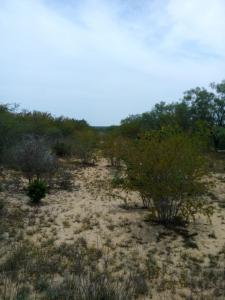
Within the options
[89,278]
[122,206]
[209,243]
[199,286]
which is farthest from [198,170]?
[89,278]

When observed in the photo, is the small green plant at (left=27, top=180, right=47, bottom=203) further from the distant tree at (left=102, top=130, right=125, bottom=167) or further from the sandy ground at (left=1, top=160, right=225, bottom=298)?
the distant tree at (left=102, top=130, right=125, bottom=167)

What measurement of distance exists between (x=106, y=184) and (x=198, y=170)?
6.97 meters

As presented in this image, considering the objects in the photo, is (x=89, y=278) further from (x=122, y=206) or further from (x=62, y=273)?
(x=122, y=206)

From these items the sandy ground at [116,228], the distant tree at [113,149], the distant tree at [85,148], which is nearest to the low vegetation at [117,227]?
the sandy ground at [116,228]

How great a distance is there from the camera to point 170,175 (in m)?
9.92

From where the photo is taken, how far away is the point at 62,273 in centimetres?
654

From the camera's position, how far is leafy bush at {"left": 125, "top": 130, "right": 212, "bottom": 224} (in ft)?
32.4

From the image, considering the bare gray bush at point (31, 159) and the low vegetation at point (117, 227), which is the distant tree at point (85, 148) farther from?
the bare gray bush at point (31, 159)

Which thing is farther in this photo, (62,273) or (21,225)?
(21,225)

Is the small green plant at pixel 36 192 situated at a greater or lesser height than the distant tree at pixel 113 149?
lesser

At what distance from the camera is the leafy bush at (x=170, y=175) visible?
9867 millimetres

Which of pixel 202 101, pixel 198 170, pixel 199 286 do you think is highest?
pixel 202 101

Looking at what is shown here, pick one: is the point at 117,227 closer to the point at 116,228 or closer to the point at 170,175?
the point at 116,228

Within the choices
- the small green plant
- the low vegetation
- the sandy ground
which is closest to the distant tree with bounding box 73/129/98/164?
the low vegetation
